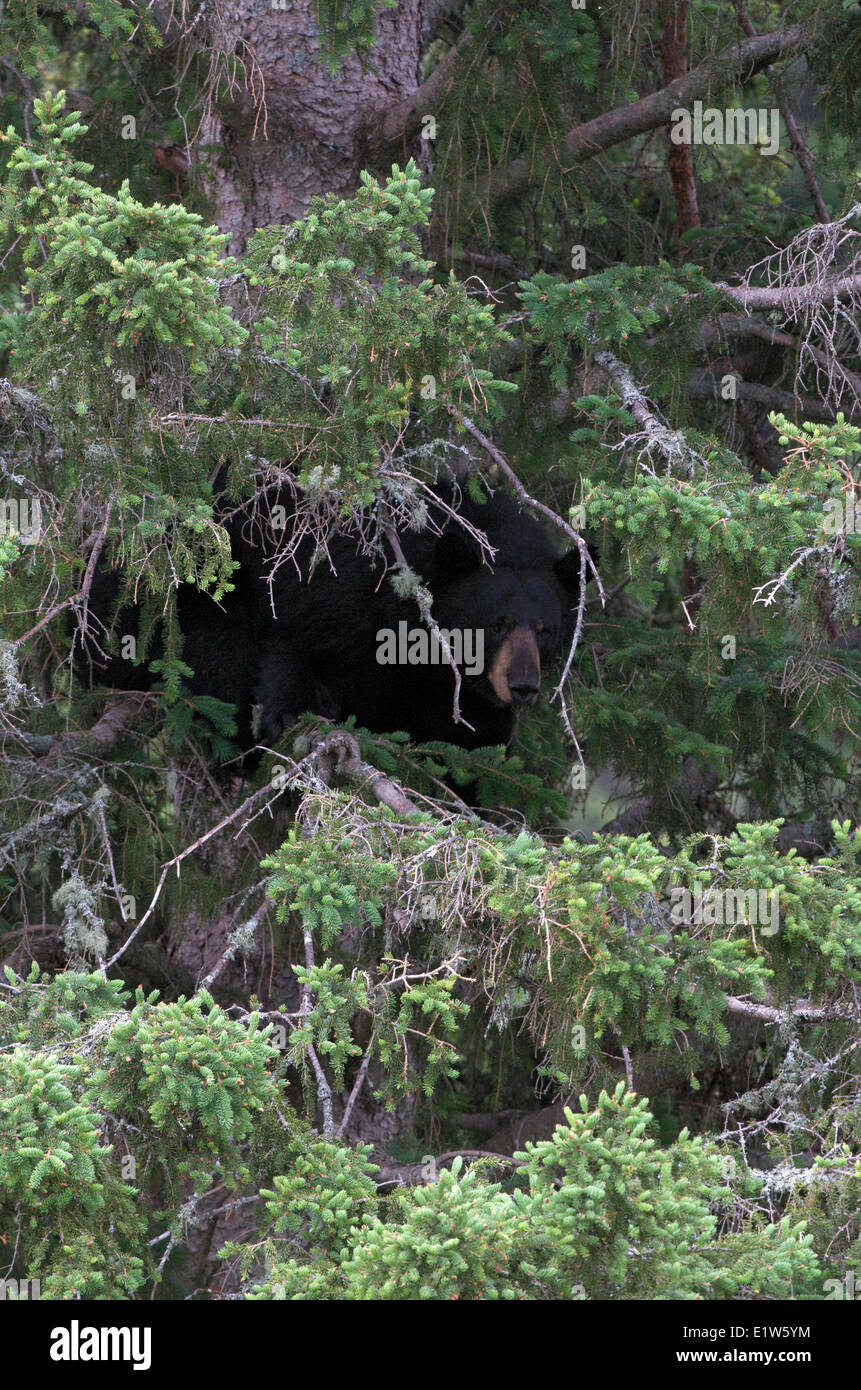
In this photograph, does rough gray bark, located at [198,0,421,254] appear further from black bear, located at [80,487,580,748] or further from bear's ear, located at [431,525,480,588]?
bear's ear, located at [431,525,480,588]

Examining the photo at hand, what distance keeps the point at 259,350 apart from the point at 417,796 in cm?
139

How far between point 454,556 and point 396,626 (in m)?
0.42

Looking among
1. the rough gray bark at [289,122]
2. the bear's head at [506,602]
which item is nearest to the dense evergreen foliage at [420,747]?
the rough gray bark at [289,122]

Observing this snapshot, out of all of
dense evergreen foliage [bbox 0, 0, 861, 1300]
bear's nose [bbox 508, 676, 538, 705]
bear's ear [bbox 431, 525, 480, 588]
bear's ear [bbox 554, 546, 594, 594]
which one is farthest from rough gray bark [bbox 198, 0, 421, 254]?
bear's nose [bbox 508, 676, 538, 705]

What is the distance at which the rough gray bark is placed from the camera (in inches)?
194

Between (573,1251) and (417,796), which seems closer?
(573,1251)

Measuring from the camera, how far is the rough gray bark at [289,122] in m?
4.92

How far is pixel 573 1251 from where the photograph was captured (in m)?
2.37

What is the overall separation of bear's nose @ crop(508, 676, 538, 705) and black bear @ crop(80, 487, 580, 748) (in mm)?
112

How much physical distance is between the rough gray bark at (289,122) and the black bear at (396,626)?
1206 mm

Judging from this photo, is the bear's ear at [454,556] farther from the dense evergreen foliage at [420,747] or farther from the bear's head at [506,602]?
the dense evergreen foliage at [420,747]
